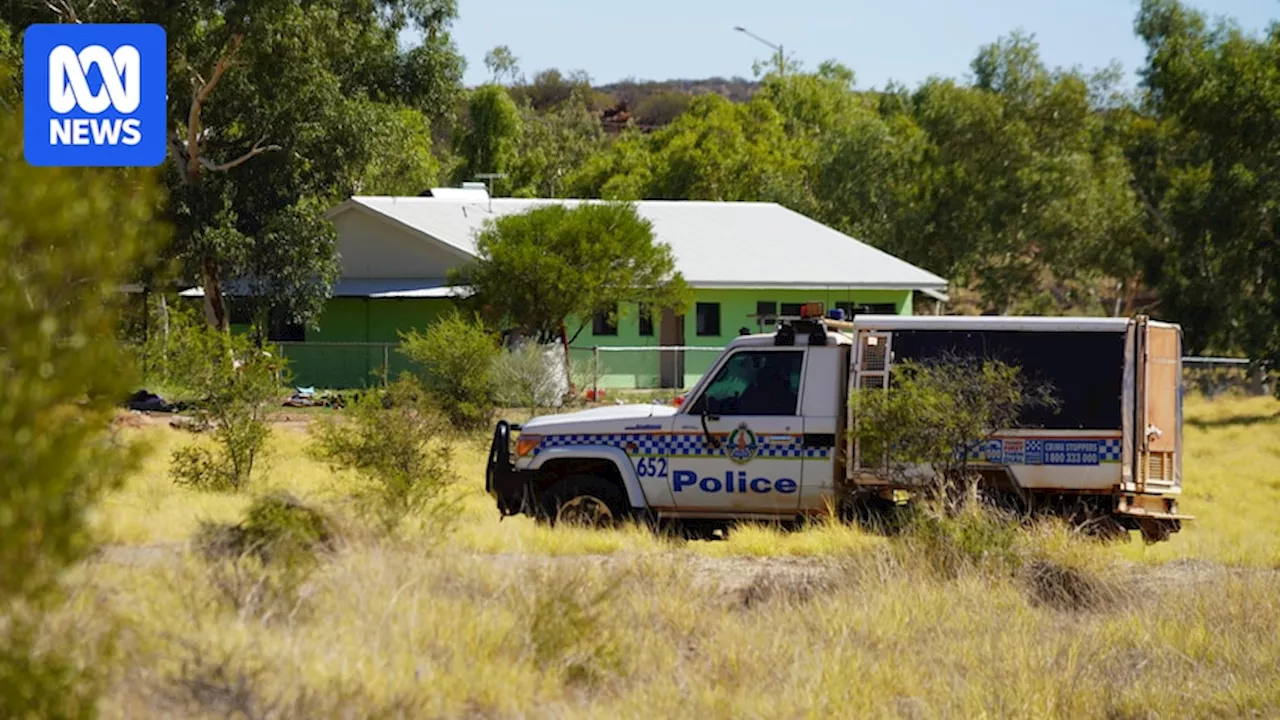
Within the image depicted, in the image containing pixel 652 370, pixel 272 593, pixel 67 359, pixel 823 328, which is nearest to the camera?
pixel 67 359

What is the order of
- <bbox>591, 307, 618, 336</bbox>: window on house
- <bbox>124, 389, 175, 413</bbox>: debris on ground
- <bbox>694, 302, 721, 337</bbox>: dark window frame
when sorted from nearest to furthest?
<bbox>124, 389, 175, 413</bbox>: debris on ground
<bbox>591, 307, 618, 336</bbox>: window on house
<bbox>694, 302, 721, 337</bbox>: dark window frame

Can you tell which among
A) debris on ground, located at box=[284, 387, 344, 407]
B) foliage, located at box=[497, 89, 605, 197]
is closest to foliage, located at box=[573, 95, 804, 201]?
foliage, located at box=[497, 89, 605, 197]

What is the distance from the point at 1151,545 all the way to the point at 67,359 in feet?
40.3

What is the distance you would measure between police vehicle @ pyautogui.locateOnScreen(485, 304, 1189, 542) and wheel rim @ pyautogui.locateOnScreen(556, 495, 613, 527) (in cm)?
1

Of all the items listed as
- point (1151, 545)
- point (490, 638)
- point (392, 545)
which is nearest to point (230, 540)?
point (392, 545)

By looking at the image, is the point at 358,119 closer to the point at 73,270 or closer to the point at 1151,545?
the point at 1151,545

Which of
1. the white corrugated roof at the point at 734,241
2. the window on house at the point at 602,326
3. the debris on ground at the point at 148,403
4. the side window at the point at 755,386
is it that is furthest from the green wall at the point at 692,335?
the side window at the point at 755,386

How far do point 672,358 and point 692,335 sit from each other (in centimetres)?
229

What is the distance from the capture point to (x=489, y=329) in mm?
39094

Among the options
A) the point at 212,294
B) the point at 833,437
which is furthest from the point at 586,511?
the point at 212,294

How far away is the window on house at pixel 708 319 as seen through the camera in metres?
46.6

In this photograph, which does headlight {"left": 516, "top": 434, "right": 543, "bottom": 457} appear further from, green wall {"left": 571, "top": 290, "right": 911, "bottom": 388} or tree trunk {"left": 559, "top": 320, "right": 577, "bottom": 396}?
green wall {"left": 571, "top": 290, "right": 911, "bottom": 388}

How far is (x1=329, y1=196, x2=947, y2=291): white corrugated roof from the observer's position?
44.9m

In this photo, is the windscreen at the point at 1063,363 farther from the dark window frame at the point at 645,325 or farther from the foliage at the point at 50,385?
the dark window frame at the point at 645,325
